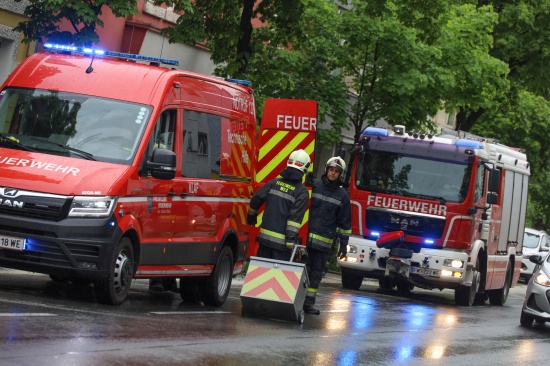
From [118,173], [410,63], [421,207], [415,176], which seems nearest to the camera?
[118,173]

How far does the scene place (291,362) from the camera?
403 inches

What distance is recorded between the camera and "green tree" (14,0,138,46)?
18672 mm

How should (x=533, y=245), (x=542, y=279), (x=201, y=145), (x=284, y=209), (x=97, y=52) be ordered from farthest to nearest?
(x=533, y=245)
(x=542, y=279)
(x=201, y=145)
(x=284, y=209)
(x=97, y=52)

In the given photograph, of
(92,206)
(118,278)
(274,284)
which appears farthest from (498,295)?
(92,206)

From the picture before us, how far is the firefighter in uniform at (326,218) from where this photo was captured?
587 inches

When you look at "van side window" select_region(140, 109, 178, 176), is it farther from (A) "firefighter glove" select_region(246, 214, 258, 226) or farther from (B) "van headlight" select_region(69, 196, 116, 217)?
(A) "firefighter glove" select_region(246, 214, 258, 226)

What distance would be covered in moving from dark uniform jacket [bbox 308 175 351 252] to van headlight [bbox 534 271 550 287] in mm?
4414

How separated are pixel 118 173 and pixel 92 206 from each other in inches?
19.6

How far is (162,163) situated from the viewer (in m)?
12.6

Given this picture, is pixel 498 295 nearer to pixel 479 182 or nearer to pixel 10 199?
pixel 479 182

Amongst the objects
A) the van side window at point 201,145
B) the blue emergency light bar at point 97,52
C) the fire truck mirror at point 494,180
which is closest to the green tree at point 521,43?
the fire truck mirror at point 494,180

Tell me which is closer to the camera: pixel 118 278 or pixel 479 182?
pixel 118 278

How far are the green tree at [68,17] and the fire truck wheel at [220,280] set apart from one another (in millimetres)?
5363

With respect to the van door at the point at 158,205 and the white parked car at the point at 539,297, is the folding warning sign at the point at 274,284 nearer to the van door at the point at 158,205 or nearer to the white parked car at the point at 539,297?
the van door at the point at 158,205
